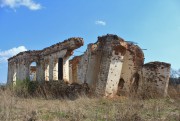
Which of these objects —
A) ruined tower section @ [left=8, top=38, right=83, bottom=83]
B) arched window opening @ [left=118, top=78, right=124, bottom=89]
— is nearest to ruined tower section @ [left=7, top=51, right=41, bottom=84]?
ruined tower section @ [left=8, top=38, right=83, bottom=83]

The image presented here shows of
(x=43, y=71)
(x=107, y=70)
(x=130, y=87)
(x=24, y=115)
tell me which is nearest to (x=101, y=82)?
(x=107, y=70)

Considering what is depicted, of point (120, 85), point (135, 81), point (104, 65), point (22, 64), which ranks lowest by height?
point (120, 85)

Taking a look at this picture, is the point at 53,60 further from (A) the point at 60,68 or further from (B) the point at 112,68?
(B) the point at 112,68

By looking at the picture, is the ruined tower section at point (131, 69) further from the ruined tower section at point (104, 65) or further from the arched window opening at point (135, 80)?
the ruined tower section at point (104, 65)

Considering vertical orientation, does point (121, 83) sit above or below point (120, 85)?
above

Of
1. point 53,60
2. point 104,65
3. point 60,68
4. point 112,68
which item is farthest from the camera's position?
point 60,68

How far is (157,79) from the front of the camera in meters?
19.1

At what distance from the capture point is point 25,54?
25734 millimetres

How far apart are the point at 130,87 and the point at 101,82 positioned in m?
2.16

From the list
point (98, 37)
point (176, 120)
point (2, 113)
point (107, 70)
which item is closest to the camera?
point (176, 120)

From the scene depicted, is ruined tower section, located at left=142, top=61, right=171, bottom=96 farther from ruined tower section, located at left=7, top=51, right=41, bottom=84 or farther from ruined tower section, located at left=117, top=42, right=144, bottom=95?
ruined tower section, located at left=7, top=51, right=41, bottom=84

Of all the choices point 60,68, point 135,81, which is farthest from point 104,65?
point 60,68

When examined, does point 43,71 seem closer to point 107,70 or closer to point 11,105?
point 107,70

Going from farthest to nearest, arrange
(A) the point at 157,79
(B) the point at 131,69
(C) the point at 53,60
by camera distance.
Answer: (C) the point at 53,60 < (B) the point at 131,69 < (A) the point at 157,79
